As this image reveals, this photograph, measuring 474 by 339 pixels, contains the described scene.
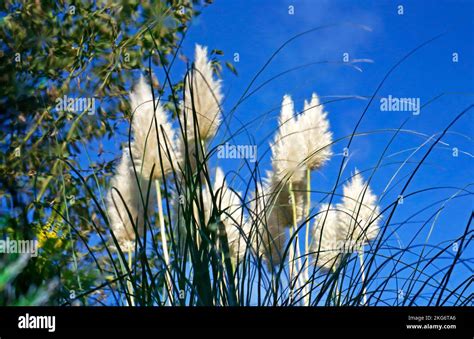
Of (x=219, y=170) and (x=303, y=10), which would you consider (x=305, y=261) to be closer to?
(x=219, y=170)

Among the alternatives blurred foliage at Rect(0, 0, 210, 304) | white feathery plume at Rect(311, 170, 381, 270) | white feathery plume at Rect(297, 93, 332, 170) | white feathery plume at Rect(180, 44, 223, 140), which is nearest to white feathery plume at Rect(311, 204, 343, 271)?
white feathery plume at Rect(311, 170, 381, 270)

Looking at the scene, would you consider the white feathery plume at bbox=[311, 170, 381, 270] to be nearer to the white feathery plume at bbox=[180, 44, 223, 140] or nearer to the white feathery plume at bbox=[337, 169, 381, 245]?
the white feathery plume at bbox=[337, 169, 381, 245]

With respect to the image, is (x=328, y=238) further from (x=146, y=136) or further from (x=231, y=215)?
(x=146, y=136)

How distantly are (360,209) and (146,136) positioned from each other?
480mm

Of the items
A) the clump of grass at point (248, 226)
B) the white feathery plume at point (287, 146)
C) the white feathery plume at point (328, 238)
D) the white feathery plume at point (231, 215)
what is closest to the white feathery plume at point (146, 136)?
the clump of grass at point (248, 226)

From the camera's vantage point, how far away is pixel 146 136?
1477 millimetres

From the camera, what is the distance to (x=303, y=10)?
1.46 m

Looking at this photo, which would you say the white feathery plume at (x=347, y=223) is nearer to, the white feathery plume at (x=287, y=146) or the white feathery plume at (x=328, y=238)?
the white feathery plume at (x=328, y=238)

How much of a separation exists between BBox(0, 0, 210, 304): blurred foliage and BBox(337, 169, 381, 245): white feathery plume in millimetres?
429
